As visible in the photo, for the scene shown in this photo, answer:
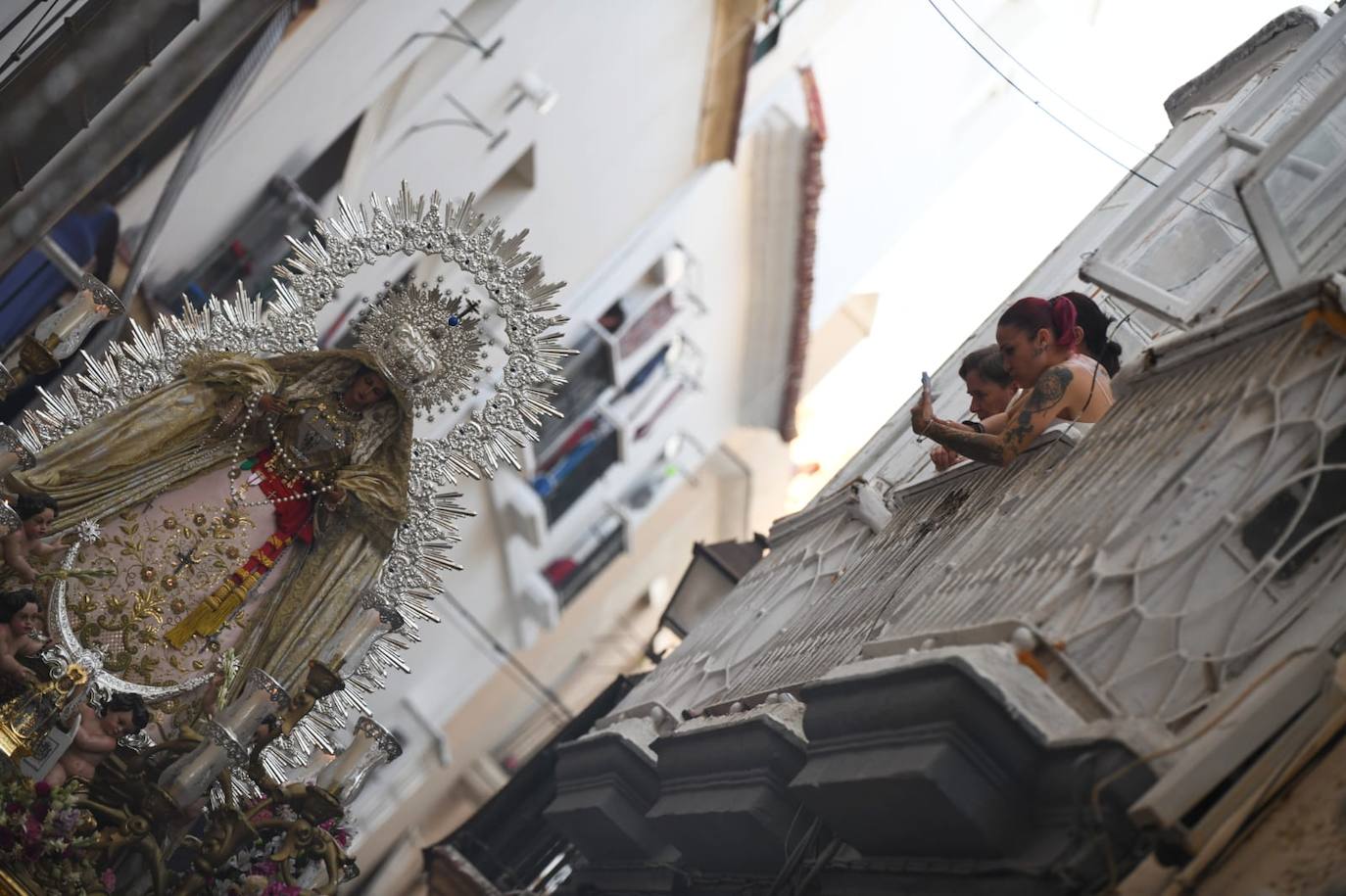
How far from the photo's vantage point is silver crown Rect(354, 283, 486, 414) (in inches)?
307

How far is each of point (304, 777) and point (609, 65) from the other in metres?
10.5

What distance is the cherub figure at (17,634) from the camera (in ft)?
21.1

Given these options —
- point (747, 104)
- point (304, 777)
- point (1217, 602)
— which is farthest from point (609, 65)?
point (1217, 602)

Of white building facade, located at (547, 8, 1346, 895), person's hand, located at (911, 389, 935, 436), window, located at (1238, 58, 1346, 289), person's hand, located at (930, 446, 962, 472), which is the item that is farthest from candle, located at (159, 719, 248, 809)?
window, located at (1238, 58, 1346, 289)

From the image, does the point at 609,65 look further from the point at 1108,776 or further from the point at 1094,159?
the point at 1108,776

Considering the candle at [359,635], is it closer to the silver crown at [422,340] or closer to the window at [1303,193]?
the silver crown at [422,340]

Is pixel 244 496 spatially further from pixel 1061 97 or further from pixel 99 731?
pixel 1061 97

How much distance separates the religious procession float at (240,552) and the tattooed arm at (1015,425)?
220cm

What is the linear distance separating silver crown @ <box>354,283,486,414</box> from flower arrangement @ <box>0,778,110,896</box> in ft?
8.07

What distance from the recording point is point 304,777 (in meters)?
7.01

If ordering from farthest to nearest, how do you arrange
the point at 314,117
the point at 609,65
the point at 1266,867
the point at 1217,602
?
1. the point at 609,65
2. the point at 314,117
3. the point at 1217,602
4. the point at 1266,867

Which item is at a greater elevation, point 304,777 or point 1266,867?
point 1266,867

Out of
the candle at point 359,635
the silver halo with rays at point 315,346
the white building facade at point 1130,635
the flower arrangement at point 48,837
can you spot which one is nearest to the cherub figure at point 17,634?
the flower arrangement at point 48,837

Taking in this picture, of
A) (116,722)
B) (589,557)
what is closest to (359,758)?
(116,722)
